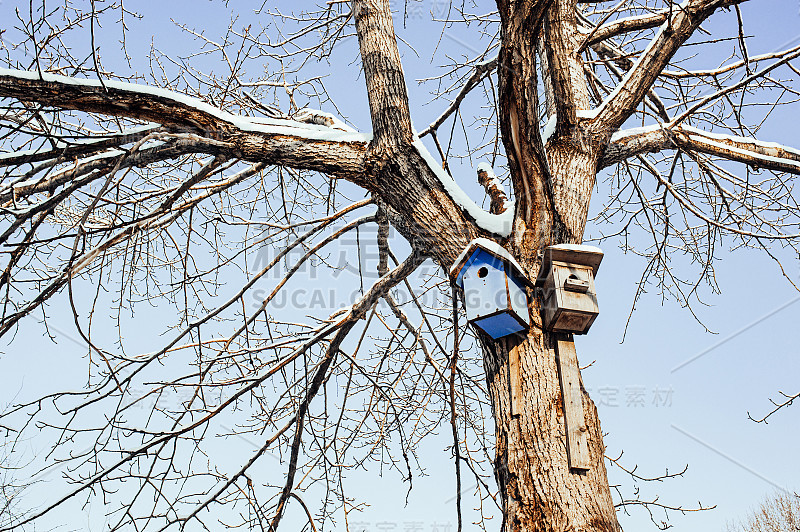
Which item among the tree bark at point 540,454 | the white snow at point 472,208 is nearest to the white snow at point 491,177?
the white snow at point 472,208

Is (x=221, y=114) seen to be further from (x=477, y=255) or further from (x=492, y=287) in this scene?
(x=492, y=287)

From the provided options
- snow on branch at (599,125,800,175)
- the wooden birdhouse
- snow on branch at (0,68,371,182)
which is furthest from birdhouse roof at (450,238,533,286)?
snow on branch at (599,125,800,175)

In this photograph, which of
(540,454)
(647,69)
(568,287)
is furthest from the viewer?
(647,69)

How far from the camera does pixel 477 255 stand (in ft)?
8.85

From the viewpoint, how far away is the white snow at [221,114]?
251 cm

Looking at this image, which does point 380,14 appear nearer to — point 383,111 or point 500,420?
point 383,111

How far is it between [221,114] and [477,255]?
1.27 meters

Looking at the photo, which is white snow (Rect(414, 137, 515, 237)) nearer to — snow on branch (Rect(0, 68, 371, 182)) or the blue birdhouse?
the blue birdhouse

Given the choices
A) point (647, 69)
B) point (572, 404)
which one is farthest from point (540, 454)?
point (647, 69)

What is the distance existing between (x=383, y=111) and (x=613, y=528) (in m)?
1.97

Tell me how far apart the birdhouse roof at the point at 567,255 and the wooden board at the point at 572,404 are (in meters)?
→ 0.28

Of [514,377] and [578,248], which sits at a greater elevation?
[578,248]

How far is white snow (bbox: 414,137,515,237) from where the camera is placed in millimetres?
2801

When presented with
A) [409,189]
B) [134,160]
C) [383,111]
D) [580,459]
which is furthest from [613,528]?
[134,160]
